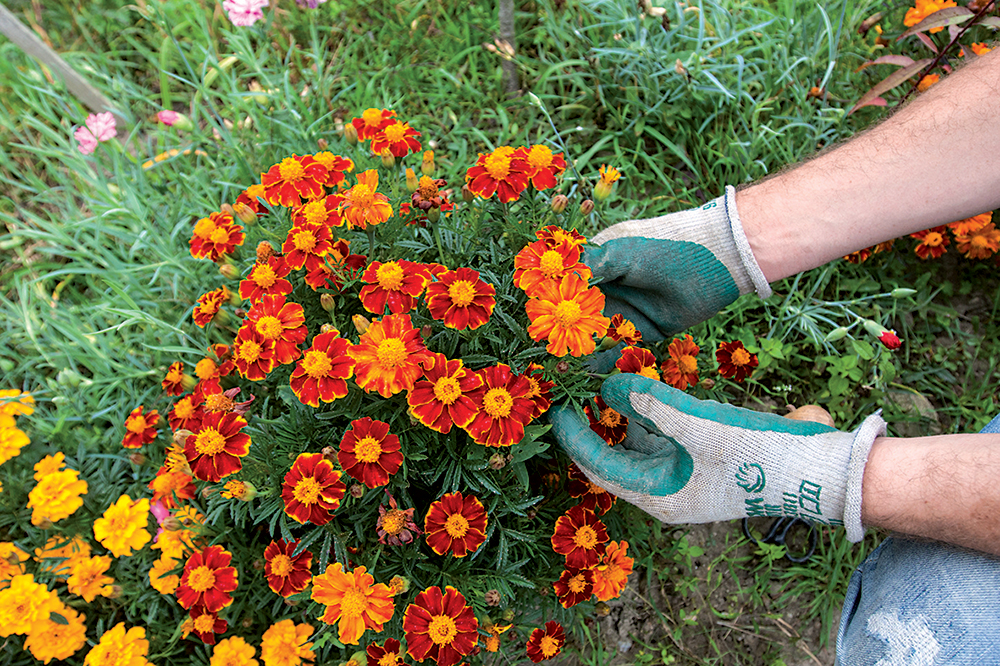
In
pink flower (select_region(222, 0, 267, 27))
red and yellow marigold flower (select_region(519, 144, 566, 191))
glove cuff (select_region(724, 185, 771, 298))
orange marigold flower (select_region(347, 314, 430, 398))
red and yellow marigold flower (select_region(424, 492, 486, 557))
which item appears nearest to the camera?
orange marigold flower (select_region(347, 314, 430, 398))

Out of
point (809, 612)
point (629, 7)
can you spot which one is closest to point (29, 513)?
point (809, 612)

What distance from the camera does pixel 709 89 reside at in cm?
211

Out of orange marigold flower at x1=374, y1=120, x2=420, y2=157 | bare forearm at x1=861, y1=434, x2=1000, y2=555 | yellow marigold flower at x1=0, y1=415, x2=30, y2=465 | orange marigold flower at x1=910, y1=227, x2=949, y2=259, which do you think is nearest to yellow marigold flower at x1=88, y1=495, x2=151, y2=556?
yellow marigold flower at x1=0, y1=415, x2=30, y2=465

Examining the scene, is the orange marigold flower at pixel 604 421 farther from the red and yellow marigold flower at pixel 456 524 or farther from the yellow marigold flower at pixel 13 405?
the yellow marigold flower at pixel 13 405

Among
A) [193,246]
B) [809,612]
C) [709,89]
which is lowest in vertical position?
[809,612]

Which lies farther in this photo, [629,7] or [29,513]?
[629,7]

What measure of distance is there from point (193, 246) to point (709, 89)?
1722 millimetres

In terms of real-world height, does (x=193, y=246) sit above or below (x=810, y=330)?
above

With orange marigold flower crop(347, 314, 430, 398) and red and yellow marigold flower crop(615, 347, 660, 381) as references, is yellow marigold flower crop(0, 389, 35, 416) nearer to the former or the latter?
orange marigold flower crop(347, 314, 430, 398)

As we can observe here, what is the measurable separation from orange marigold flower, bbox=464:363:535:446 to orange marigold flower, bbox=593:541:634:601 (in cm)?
45

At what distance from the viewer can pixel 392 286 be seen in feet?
3.98

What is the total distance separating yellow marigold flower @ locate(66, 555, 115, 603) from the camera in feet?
5.02

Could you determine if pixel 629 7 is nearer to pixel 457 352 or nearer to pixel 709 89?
pixel 709 89

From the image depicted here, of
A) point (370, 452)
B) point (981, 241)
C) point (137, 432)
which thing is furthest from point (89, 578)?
point (981, 241)
